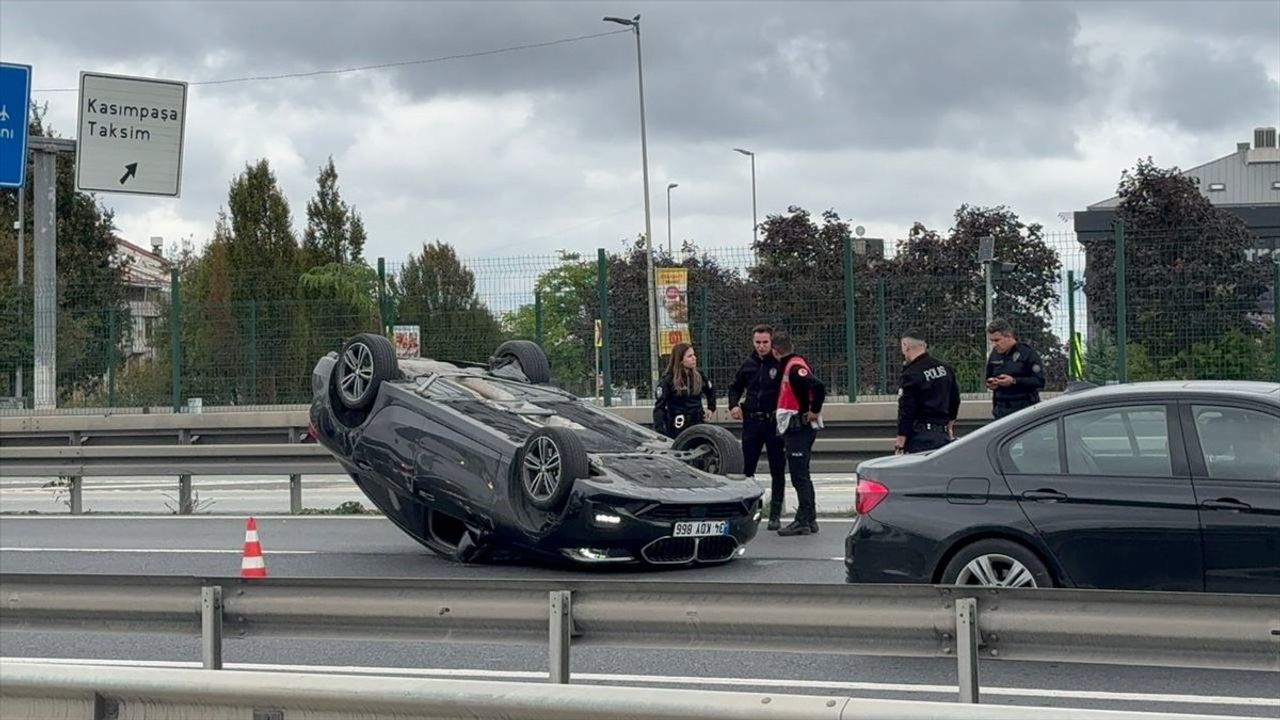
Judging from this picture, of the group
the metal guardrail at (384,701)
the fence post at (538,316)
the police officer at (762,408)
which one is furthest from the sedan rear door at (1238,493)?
the fence post at (538,316)

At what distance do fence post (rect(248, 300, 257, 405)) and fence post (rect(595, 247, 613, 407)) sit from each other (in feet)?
15.3

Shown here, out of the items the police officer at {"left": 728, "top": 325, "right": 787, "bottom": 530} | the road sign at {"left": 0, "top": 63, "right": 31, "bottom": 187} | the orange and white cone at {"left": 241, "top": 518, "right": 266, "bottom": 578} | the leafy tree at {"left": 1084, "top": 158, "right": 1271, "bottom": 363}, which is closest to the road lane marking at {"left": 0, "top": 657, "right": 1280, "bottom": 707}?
the orange and white cone at {"left": 241, "top": 518, "right": 266, "bottom": 578}

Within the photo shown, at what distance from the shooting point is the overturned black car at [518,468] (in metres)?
11.1

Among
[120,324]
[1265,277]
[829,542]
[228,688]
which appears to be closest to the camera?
[228,688]

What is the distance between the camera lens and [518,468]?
11.2 m

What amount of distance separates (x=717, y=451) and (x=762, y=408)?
941 millimetres

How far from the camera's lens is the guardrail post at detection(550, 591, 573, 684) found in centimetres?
635

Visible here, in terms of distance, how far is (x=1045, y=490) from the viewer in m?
8.40

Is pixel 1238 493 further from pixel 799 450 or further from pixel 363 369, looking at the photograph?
pixel 363 369

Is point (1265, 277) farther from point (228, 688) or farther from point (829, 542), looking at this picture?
point (228, 688)

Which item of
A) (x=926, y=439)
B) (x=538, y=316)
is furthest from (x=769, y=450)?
(x=538, y=316)

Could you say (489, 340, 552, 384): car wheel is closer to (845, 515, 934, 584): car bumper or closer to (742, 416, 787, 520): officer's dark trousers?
(742, 416, 787, 520): officer's dark trousers

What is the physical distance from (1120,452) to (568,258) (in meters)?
11.8

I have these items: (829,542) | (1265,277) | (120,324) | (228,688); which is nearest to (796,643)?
(228,688)
